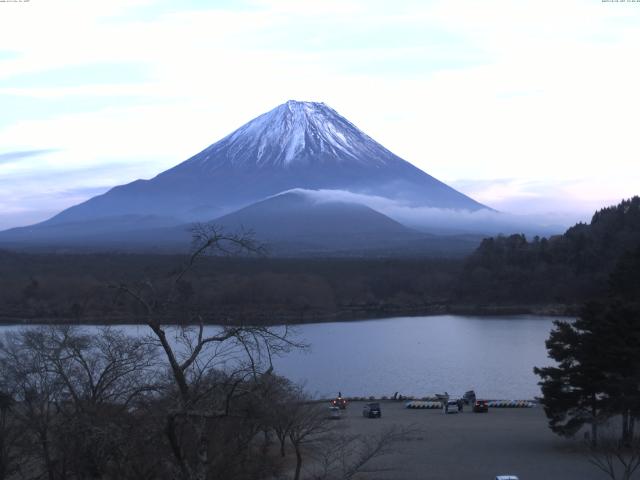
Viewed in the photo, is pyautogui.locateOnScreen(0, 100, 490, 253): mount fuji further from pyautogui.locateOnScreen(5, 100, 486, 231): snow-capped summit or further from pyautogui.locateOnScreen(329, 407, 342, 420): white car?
pyautogui.locateOnScreen(329, 407, 342, 420): white car

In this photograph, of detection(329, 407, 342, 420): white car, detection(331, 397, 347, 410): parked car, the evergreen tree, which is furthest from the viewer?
detection(331, 397, 347, 410): parked car

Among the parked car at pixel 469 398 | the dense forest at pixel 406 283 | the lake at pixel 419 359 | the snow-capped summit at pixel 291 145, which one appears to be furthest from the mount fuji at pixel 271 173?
the parked car at pixel 469 398

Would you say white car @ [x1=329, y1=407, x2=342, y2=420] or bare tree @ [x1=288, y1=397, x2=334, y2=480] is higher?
bare tree @ [x1=288, y1=397, x2=334, y2=480]

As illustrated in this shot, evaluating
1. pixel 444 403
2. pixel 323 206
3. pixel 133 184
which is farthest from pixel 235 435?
pixel 133 184

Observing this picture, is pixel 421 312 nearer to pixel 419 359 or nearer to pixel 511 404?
pixel 419 359

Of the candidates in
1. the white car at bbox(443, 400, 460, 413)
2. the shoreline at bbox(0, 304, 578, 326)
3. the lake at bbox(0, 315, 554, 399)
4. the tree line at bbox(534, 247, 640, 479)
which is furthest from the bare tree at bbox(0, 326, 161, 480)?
the shoreline at bbox(0, 304, 578, 326)

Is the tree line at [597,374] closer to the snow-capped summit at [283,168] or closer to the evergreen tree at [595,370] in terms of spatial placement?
the evergreen tree at [595,370]
